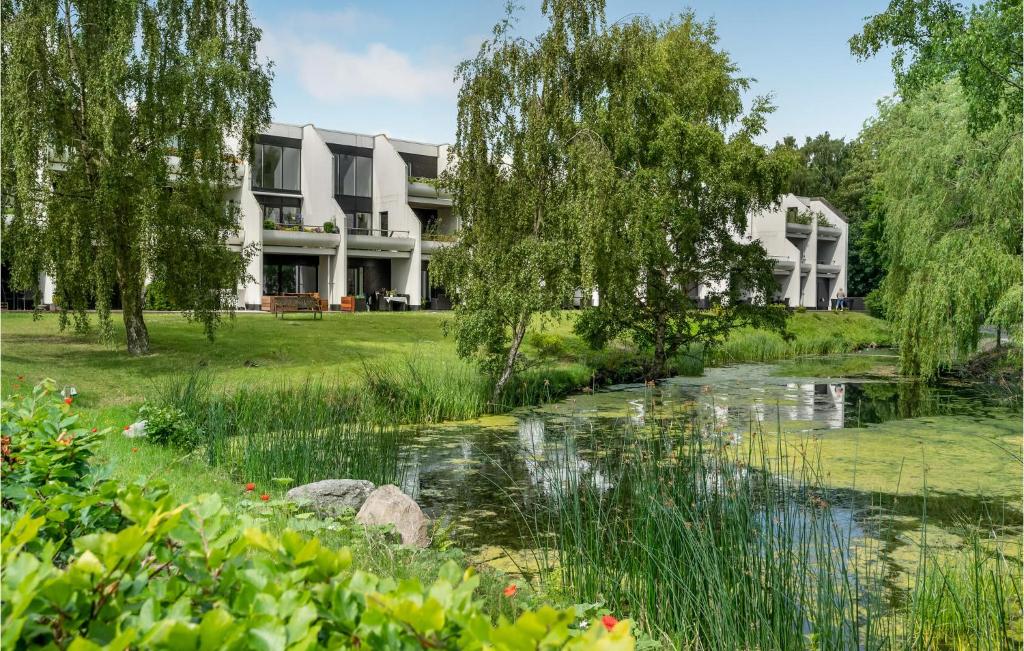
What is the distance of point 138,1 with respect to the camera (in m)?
13.8

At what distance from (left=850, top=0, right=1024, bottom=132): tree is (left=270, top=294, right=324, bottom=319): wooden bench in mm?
17108

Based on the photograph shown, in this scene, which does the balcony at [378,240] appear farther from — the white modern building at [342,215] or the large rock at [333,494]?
the large rock at [333,494]

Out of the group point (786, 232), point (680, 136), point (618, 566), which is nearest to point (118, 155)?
point (680, 136)

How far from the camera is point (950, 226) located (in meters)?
16.5

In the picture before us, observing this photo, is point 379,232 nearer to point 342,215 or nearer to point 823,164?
point 342,215

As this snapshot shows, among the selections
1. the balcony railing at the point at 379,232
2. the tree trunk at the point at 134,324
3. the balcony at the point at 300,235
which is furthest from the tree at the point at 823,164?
the tree trunk at the point at 134,324

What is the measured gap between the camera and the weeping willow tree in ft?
48.9

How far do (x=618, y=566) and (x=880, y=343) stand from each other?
28430 mm

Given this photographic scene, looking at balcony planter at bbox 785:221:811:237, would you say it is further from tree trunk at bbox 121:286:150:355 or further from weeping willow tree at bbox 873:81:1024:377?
tree trunk at bbox 121:286:150:355

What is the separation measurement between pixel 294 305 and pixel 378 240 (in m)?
9.33

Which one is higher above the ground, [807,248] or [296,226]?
[807,248]

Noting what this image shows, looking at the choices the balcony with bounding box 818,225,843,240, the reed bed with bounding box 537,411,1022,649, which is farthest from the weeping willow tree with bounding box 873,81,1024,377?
the balcony with bounding box 818,225,843,240

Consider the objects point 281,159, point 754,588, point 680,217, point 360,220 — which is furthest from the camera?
point 360,220

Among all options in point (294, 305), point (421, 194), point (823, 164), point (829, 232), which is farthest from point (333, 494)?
point (823, 164)
